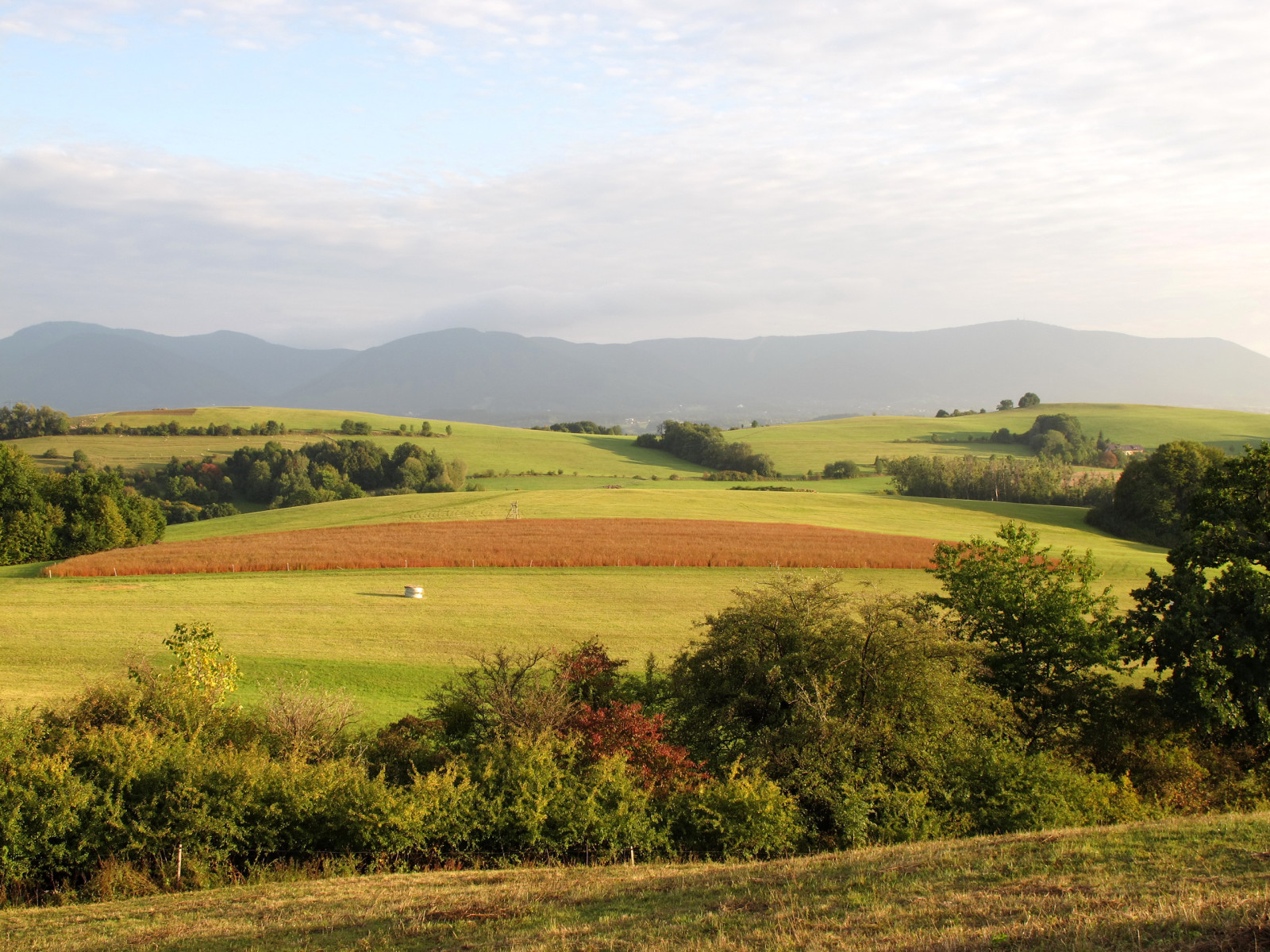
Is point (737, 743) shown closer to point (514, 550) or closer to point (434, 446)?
point (514, 550)

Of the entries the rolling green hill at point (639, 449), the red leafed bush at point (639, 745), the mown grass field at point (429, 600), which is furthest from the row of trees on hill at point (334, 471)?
the red leafed bush at point (639, 745)

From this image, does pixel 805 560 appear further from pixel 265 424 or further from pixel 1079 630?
pixel 265 424

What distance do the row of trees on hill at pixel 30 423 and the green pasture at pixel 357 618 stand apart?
75645 millimetres

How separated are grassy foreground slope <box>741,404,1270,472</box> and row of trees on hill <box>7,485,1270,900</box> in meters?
93.3

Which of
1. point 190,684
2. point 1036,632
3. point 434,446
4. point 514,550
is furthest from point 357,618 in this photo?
point 434,446

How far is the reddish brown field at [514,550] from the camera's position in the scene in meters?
47.9

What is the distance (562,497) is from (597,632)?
44.5 metres

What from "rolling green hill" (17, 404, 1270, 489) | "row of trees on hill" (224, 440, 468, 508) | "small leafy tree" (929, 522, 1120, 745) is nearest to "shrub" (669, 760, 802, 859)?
"small leafy tree" (929, 522, 1120, 745)

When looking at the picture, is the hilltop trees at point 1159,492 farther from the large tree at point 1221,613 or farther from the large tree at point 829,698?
the large tree at point 829,698

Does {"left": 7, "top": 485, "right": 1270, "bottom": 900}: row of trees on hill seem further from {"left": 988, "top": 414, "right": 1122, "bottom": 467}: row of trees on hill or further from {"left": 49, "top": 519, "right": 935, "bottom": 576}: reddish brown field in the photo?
{"left": 988, "top": 414, "right": 1122, "bottom": 467}: row of trees on hill

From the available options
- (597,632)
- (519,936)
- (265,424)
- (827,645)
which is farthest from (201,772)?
(265,424)

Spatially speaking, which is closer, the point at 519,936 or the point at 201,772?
the point at 519,936

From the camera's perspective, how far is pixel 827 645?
21.1 m

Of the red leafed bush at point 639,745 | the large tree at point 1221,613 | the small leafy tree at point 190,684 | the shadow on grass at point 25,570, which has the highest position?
the large tree at point 1221,613
